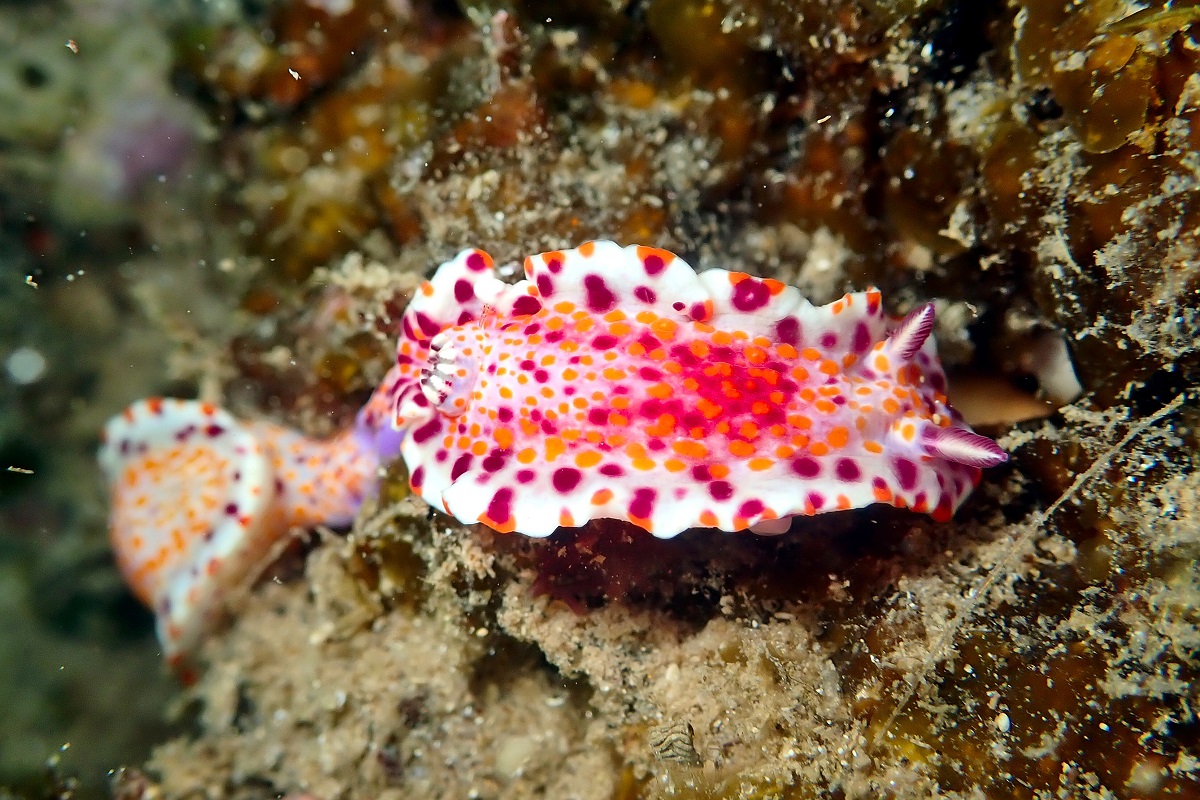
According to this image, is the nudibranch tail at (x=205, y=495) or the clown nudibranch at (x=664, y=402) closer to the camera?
the clown nudibranch at (x=664, y=402)

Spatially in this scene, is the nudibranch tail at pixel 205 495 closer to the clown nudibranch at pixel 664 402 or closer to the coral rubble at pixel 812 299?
the coral rubble at pixel 812 299

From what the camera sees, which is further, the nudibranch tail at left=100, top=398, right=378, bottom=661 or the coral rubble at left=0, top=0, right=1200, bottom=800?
the nudibranch tail at left=100, top=398, right=378, bottom=661

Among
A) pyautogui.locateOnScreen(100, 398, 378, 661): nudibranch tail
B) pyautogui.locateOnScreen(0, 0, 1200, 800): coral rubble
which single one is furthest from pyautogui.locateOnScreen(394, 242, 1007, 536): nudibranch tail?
pyautogui.locateOnScreen(100, 398, 378, 661): nudibranch tail

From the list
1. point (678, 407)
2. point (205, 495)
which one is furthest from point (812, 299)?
point (205, 495)

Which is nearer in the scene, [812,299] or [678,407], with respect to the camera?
[678,407]

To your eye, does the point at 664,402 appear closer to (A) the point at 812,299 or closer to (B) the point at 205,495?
(A) the point at 812,299

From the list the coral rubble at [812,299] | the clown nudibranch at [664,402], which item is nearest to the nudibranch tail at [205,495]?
the coral rubble at [812,299]

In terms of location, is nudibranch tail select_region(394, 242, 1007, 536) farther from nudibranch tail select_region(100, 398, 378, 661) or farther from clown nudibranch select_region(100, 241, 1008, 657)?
nudibranch tail select_region(100, 398, 378, 661)
